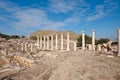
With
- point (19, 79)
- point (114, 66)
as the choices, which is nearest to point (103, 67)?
point (114, 66)

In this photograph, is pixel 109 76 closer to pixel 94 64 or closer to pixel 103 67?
pixel 103 67

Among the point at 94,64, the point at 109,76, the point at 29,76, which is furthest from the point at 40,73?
the point at 109,76

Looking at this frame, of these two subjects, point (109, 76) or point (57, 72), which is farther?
point (57, 72)

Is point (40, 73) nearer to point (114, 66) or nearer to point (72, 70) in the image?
point (72, 70)

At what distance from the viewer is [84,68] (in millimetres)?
16422

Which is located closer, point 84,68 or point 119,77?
point 119,77

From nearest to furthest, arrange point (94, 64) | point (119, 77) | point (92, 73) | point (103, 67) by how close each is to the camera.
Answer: point (119, 77) < point (92, 73) < point (103, 67) < point (94, 64)

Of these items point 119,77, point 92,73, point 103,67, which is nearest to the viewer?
point 119,77

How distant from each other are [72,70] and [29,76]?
4.26 m

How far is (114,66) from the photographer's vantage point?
16.4 meters

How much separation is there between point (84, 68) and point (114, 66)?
2.95 m

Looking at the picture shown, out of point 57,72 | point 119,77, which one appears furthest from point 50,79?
point 119,77

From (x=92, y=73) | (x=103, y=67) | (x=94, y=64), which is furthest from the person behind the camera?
(x=94, y=64)

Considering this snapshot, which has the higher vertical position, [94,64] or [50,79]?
[94,64]
